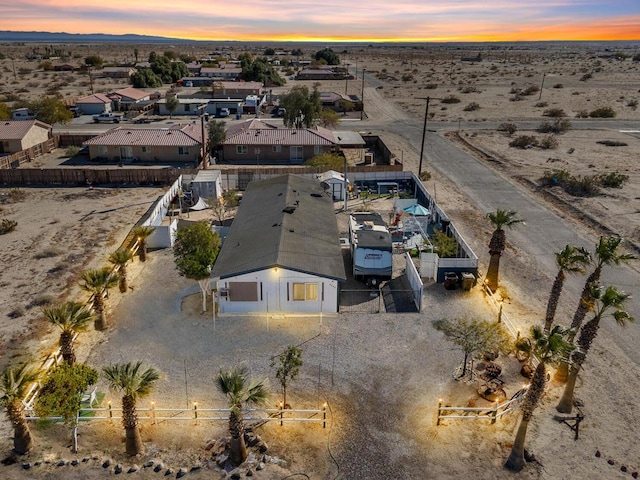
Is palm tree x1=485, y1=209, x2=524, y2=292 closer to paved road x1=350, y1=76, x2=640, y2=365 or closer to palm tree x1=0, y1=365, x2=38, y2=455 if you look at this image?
paved road x1=350, y1=76, x2=640, y2=365

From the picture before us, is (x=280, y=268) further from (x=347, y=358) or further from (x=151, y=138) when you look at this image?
(x=151, y=138)

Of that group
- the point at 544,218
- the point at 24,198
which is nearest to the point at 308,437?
the point at 544,218

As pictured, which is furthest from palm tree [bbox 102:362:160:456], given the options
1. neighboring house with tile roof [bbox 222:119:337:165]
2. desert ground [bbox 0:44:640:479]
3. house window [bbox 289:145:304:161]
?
house window [bbox 289:145:304:161]

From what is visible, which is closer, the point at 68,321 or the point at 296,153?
the point at 68,321

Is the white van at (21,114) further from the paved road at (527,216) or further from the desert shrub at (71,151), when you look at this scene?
the paved road at (527,216)

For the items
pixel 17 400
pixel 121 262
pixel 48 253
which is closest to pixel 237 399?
pixel 17 400
